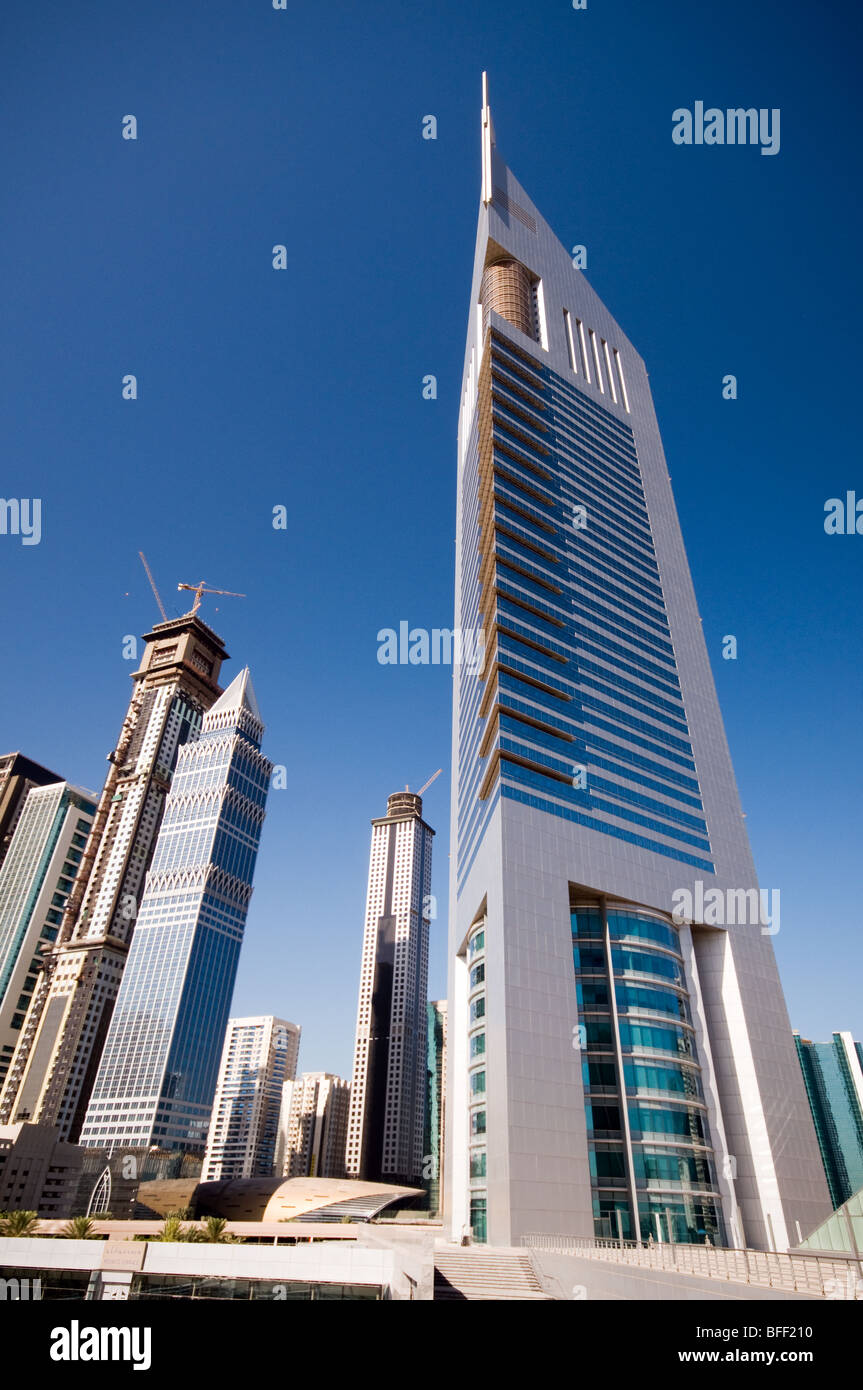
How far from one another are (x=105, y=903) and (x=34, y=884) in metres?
18.1

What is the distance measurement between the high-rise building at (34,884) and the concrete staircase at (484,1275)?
139018 mm

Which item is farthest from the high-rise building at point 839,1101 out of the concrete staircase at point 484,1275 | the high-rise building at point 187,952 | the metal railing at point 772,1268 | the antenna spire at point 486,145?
the antenna spire at point 486,145

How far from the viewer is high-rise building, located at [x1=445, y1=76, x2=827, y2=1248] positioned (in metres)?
46.3

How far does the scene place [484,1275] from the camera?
32.2m

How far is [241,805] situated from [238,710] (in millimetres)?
24854

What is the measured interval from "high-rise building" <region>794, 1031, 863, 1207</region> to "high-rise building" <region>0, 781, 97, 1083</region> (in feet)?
458

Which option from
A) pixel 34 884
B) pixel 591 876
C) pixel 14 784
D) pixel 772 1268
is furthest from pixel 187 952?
pixel 772 1268

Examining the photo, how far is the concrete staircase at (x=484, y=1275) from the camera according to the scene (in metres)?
30.2

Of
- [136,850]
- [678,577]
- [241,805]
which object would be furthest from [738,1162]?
[136,850]

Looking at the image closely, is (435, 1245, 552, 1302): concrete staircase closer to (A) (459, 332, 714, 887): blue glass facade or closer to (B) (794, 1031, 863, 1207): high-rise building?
(A) (459, 332, 714, 887): blue glass facade

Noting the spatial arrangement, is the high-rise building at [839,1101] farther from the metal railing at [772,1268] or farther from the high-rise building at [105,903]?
the high-rise building at [105,903]
